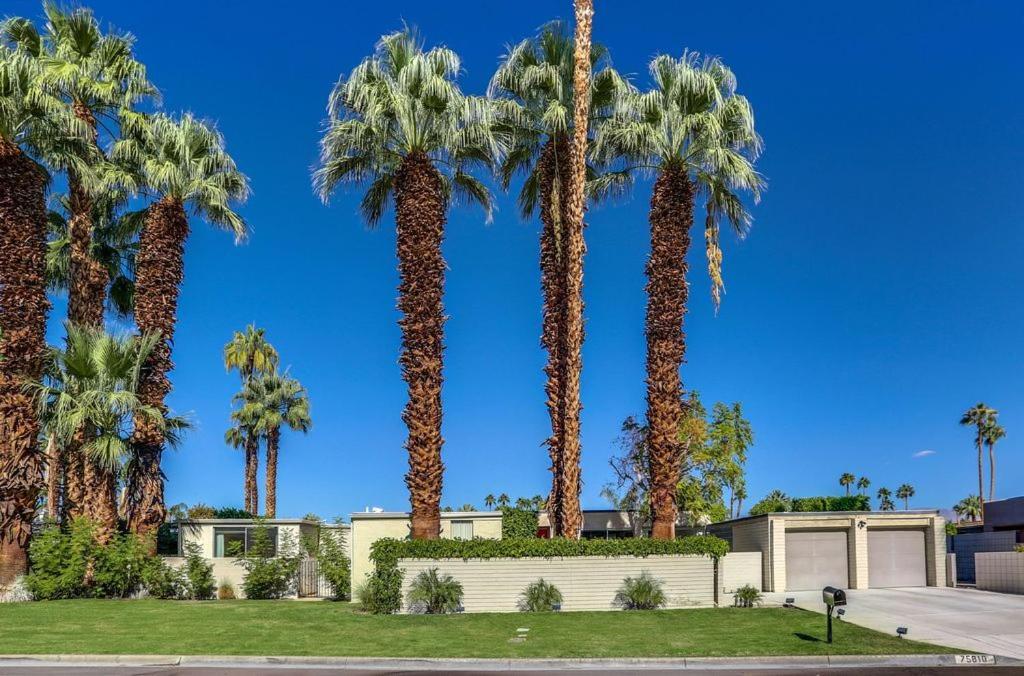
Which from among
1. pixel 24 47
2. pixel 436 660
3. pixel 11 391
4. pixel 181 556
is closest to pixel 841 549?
pixel 436 660

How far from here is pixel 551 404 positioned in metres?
29.9

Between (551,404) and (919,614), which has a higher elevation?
(551,404)

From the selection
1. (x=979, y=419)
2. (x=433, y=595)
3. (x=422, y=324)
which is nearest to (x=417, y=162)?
(x=422, y=324)

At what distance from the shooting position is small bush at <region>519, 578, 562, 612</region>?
25.6 metres

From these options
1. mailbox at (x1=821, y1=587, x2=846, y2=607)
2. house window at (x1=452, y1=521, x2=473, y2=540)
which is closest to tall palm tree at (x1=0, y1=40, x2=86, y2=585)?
house window at (x1=452, y1=521, x2=473, y2=540)

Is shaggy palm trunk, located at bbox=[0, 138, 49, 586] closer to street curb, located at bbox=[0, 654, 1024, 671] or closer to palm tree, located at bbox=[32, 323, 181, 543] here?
palm tree, located at bbox=[32, 323, 181, 543]

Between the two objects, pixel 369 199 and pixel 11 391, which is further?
pixel 369 199

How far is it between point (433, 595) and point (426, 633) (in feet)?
12.9

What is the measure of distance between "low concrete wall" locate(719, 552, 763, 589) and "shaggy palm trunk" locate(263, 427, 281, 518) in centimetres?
3132

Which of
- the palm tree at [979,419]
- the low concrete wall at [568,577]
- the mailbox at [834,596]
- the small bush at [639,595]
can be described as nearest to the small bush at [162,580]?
the low concrete wall at [568,577]

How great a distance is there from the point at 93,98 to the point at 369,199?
10.8 m

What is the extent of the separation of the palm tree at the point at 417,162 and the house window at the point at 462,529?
386 centimetres

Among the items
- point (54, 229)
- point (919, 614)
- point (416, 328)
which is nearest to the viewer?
point (919, 614)

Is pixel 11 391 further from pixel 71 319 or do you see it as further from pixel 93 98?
pixel 93 98
